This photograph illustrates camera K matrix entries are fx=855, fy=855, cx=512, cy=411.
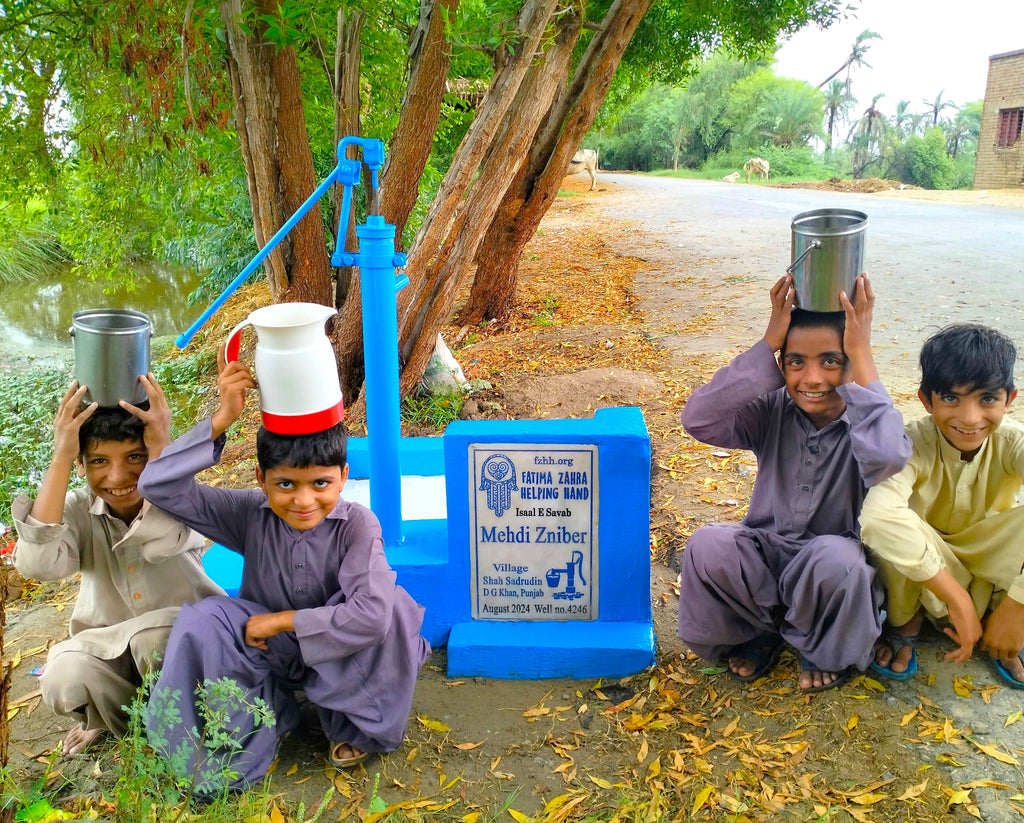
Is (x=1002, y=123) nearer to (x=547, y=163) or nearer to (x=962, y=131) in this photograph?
(x=962, y=131)

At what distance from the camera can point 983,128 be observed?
26.6m

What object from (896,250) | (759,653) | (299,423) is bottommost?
(759,653)

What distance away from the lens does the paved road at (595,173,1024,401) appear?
761cm

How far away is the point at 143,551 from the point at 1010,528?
8.53 ft

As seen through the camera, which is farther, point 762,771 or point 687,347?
point 687,347

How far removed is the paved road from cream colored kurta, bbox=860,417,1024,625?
3.68 meters

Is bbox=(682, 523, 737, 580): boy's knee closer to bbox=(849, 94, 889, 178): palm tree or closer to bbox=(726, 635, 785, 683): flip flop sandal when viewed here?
bbox=(726, 635, 785, 683): flip flop sandal

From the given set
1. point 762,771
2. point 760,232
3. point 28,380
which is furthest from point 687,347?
point 760,232

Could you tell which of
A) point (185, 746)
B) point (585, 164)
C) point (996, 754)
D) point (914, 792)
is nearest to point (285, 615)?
point (185, 746)

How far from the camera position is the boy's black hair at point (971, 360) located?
247 centimetres

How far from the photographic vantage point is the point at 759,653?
9.70 ft

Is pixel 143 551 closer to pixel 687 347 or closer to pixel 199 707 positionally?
pixel 199 707

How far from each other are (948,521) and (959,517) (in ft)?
0.12

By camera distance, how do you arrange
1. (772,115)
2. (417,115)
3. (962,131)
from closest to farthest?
(417,115)
(962,131)
(772,115)
